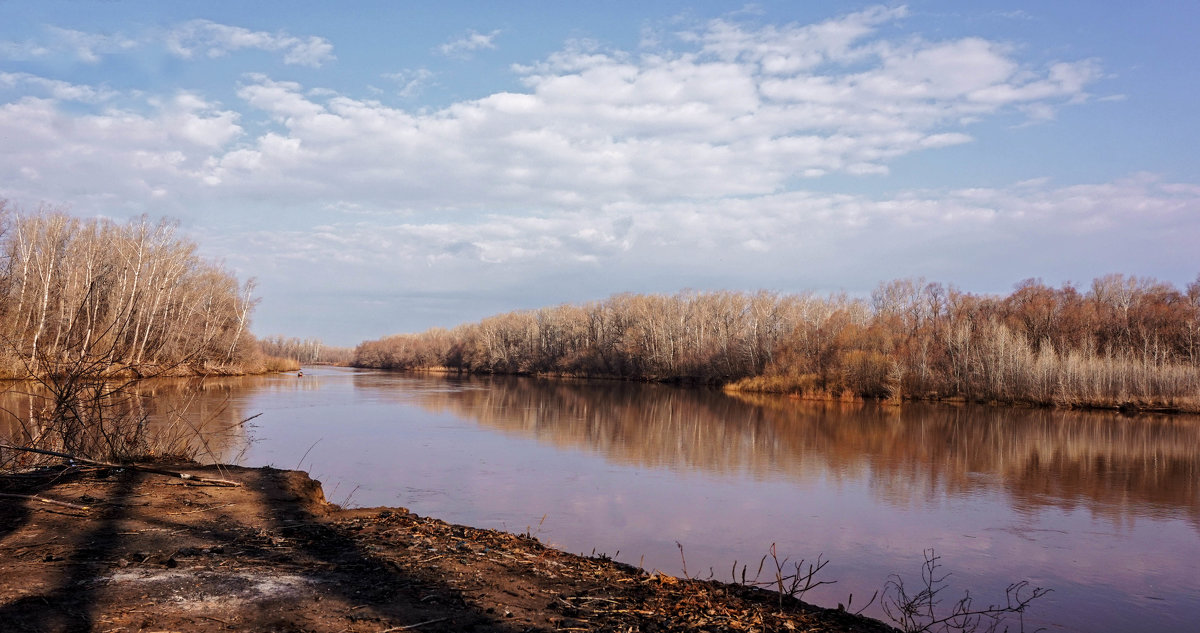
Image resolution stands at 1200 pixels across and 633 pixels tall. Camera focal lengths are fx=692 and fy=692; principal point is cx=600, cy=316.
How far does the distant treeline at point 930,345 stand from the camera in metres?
33.9

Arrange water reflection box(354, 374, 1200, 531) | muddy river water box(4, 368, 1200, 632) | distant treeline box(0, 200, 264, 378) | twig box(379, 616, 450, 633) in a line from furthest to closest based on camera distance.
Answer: distant treeline box(0, 200, 264, 378) < water reflection box(354, 374, 1200, 531) < muddy river water box(4, 368, 1200, 632) < twig box(379, 616, 450, 633)

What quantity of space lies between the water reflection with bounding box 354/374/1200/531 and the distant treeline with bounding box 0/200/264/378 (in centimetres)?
1491

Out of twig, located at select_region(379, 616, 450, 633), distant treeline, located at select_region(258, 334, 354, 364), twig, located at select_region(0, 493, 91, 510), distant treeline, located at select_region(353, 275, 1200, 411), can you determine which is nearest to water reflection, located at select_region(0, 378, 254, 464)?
twig, located at select_region(0, 493, 91, 510)

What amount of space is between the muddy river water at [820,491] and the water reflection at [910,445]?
0.11m

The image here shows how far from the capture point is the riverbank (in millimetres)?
3709

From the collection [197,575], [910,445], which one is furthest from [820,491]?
[197,575]

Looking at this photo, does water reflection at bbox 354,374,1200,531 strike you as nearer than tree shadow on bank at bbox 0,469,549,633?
No

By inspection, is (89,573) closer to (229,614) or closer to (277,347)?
(229,614)

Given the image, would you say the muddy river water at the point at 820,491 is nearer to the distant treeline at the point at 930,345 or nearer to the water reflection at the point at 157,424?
the water reflection at the point at 157,424

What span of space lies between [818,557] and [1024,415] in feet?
89.4

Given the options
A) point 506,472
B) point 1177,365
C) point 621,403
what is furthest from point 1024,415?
point 506,472

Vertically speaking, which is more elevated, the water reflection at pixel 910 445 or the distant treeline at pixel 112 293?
the distant treeline at pixel 112 293

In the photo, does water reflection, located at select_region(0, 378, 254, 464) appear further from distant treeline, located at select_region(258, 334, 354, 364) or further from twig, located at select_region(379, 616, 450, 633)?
distant treeline, located at select_region(258, 334, 354, 364)

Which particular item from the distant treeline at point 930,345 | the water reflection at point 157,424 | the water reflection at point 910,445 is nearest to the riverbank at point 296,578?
the water reflection at point 157,424
